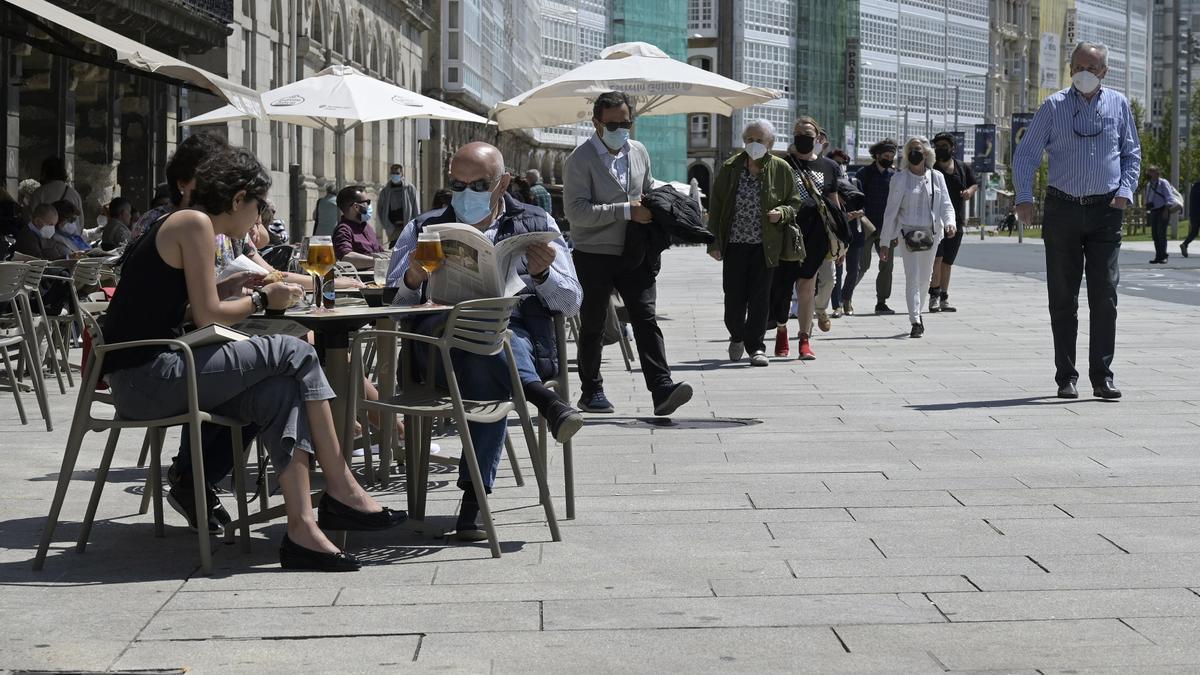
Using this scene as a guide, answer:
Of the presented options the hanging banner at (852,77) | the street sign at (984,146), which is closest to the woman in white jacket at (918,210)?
the street sign at (984,146)

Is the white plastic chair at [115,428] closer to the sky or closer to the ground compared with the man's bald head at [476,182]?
closer to the ground

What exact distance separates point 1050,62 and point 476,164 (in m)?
154

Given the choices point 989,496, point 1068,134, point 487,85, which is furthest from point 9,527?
point 487,85

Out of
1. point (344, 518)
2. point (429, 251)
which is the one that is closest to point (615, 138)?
point (429, 251)

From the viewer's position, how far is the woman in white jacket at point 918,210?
56.4 feet

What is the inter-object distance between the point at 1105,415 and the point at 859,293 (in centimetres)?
1521

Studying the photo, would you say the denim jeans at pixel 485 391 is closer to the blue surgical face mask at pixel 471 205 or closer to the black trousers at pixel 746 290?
the blue surgical face mask at pixel 471 205

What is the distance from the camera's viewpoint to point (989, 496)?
7355 mm

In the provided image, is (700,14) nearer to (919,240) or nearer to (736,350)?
(919,240)

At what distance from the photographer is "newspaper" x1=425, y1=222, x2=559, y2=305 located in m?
6.89

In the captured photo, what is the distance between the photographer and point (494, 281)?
6.94 metres

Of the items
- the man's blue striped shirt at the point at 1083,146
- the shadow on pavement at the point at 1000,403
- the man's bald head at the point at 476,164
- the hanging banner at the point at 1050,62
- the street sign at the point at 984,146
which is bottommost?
the shadow on pavement at the point at 1000,403

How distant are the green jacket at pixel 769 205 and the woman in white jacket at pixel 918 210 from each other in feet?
11.6

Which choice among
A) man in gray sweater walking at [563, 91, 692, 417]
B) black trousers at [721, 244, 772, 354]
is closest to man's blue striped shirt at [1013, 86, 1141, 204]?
man in gray sweater walking at [563, 91, 692, 417]
